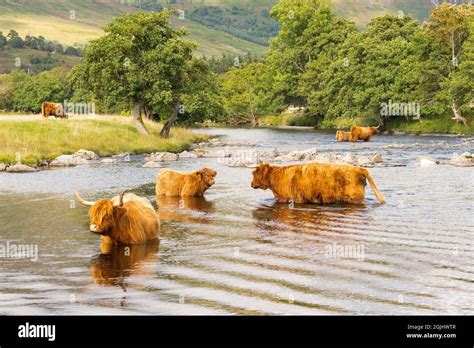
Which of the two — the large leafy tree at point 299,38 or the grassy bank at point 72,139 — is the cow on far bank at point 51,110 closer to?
the grassy bank at point 72,139

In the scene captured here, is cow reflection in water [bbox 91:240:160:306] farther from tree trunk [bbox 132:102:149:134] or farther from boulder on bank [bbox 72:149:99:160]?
tree trunk [bbox 132:102:149:134]

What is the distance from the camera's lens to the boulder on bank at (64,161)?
125ft

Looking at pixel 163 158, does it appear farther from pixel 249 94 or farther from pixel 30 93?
pixel 249 94

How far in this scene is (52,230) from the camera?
58.7 ft

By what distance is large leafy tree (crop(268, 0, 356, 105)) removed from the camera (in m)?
99.6

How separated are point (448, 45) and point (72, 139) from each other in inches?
1558

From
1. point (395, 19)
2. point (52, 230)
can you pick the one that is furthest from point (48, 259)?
point (395, 19)

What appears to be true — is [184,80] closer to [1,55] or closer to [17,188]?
[17,188]

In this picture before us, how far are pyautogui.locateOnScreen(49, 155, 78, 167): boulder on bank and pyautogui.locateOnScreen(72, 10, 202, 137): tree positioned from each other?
466 inches

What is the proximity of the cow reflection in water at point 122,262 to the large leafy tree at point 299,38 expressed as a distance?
273 ft

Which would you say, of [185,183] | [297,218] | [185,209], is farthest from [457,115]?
[297,218]

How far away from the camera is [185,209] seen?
849 inches

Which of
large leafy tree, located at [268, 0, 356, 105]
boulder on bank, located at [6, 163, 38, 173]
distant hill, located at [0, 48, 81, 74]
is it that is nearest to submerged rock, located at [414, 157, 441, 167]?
boulder on bank, located at [6, 163, 38, 173]

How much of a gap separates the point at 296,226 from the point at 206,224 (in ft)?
7.03
